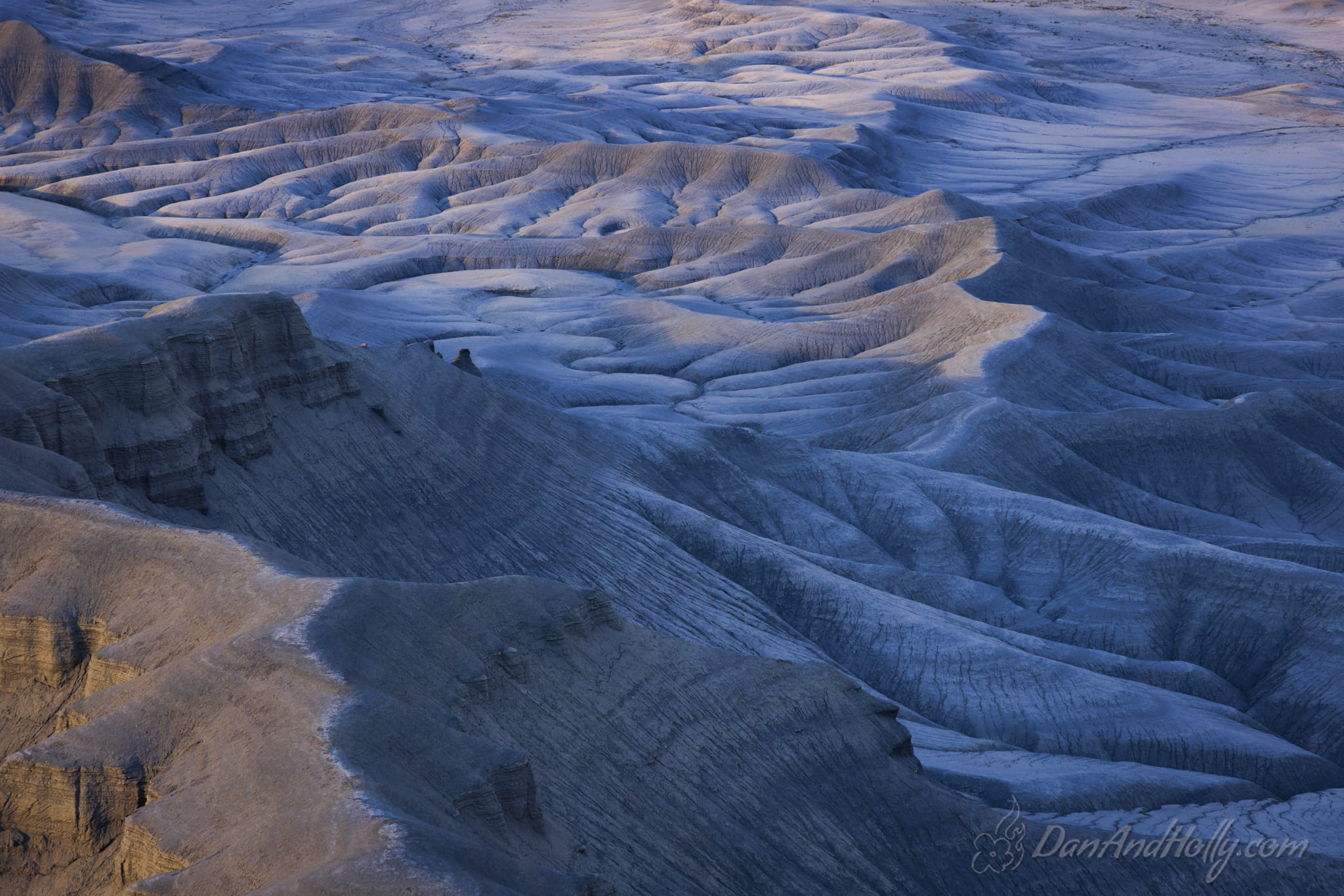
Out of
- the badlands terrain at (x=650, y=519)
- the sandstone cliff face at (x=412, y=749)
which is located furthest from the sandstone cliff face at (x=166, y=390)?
the sandstone cliff face at (x=412, y=749)

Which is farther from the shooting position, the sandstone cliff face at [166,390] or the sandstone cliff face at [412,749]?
the sandstone cliff face at [166,390]

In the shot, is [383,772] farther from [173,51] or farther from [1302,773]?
[173,51]

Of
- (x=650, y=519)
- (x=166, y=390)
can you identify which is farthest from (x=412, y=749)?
(x=650, y=519)

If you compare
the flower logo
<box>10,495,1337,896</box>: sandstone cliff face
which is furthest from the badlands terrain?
the flower logo

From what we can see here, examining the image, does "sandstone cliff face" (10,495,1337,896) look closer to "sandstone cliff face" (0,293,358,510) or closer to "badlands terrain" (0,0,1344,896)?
"badlands terrain" (0,0,1344,896)

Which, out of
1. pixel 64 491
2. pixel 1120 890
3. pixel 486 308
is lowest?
pixel 486 308

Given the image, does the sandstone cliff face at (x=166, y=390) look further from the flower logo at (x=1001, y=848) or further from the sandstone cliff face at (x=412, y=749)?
the flower logo at (x=1001, y=848)

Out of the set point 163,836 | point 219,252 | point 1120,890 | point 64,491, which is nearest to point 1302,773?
point 1120,890
